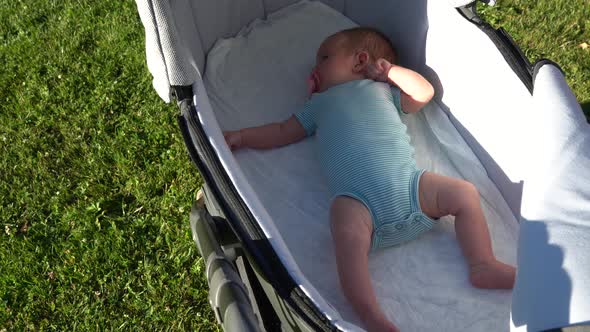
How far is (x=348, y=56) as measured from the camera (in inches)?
105

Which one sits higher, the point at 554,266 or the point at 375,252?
the point at 554,266

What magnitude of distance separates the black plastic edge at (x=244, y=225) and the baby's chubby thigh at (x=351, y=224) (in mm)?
422

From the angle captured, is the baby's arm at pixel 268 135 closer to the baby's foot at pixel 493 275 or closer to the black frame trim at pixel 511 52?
the black frame trim at pixel 511 52

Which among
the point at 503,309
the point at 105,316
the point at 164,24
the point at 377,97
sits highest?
the point at 164,24

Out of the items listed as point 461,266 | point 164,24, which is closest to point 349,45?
point 164,24

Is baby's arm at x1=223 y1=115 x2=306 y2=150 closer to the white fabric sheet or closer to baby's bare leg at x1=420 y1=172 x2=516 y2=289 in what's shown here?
the white fabric sheet

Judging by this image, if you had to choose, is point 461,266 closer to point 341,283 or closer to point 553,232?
point 341,283

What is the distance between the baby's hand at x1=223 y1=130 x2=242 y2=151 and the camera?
98.6 inches

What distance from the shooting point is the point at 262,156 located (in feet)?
8.41

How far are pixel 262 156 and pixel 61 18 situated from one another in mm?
1984

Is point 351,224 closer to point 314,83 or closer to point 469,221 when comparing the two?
point 469,221

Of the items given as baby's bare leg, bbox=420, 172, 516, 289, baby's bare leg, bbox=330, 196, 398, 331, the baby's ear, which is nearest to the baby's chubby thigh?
baby's bare leg, bbox=330, 196, 398, 331

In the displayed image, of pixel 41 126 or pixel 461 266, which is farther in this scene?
pixel 41 126

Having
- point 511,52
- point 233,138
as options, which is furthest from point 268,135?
point 511,52
